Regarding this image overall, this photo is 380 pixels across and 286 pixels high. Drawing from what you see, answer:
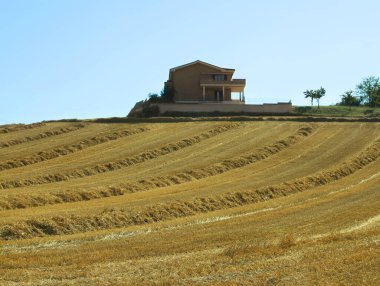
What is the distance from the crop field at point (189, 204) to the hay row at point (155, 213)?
0.07 metres

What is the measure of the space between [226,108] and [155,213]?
169 feet

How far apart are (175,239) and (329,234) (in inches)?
204

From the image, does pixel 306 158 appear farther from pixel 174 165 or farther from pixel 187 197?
pixel 187 197

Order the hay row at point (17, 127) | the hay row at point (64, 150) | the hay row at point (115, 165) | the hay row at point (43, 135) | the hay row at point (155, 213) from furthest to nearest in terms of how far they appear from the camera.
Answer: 1. the hay row at point (17, 127)
2. the hay row at point (43, 135)
3. the hay row at point (64, 150)
4. the hay row at point (115, 165)
5. the hay row at point (155, 213)

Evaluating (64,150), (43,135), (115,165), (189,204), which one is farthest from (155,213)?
(43,135)

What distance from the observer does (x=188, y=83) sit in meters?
89.3

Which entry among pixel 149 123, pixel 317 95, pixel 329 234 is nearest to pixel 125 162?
pixel 149 123

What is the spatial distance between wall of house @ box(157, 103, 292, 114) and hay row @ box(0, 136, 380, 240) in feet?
122

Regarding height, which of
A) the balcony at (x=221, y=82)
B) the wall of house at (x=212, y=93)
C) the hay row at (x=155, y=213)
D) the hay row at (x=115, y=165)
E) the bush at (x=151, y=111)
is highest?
the balcony at (x=221, y=82)

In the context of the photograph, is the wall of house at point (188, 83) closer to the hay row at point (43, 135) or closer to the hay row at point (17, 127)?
the hay row at point (43, 135)

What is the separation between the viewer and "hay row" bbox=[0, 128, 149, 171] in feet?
145

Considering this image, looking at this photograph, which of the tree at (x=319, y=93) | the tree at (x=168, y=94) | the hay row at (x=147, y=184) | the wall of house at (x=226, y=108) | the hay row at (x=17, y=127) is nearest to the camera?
the hay row at (x=147, y=184)

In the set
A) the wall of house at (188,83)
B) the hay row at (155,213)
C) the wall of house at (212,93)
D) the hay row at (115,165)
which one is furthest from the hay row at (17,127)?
the hay row at (155,213)

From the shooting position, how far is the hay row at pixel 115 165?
36844mm
